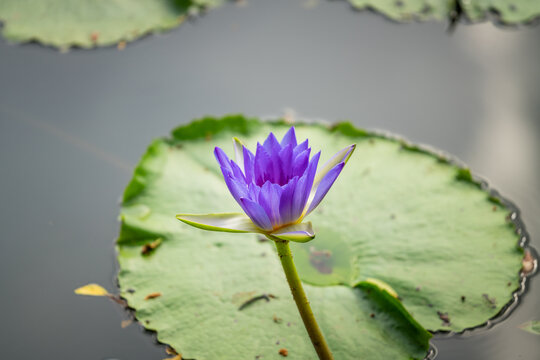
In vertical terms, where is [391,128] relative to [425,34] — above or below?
below

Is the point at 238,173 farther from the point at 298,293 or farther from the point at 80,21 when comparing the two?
the point at 80,21

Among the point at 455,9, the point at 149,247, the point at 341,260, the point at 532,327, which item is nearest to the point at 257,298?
the point at 341,260

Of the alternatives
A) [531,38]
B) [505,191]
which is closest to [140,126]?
[505,191]

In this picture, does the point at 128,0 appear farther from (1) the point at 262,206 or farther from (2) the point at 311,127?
(1) the point at 262,206

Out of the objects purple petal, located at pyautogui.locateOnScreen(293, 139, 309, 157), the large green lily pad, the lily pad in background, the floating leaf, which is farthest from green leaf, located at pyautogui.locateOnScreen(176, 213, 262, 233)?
the lily pad in background

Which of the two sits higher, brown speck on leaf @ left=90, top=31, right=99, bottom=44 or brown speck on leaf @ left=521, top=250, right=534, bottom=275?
brown speck on leaf @ left=90, top=31, right=99, bottom=44

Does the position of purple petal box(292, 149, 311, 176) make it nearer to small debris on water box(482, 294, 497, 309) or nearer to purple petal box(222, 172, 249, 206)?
purple petal box(222, 172, 249, 206)
